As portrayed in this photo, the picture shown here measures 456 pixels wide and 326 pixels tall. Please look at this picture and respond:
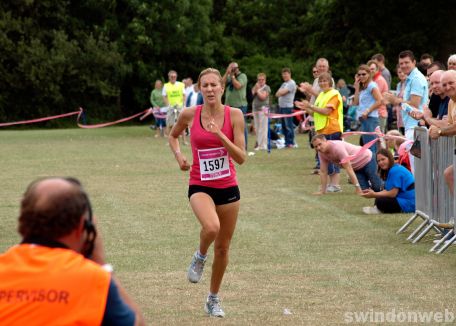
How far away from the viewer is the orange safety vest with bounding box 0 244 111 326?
349 centimetres

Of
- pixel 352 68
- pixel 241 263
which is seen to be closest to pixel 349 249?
pixel 241 263

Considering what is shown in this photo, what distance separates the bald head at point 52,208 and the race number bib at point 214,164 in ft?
14.5

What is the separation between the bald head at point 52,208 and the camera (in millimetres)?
3482

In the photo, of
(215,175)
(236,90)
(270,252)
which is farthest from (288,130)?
(215,175)

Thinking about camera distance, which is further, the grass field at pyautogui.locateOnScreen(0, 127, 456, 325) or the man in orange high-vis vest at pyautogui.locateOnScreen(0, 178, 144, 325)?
the grass field at pyautogui.locateOnScreen(0, 127, 456, 325)

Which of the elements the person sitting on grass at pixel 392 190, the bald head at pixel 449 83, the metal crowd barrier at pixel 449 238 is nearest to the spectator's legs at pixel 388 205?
the person sitting on grass at pixel 392 190

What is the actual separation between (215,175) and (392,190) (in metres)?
5.49

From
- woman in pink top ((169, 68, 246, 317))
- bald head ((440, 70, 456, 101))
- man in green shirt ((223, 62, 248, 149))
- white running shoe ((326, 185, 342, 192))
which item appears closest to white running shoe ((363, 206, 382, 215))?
white running shoe ((326, 185, 342, 192))

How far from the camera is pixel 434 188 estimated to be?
10.8 m

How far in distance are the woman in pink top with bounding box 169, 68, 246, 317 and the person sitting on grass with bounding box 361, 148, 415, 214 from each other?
4567mm

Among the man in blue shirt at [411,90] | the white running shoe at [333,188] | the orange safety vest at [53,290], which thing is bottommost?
the white running shoe at [333,188]

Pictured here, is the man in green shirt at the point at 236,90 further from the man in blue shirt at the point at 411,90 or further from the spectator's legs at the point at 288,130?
the man in blue shirt at the point at 411,90

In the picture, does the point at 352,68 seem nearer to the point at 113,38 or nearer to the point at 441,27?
the point at 441,27

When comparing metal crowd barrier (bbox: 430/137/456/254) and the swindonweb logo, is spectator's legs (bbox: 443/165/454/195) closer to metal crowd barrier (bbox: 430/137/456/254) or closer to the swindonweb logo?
metal crowd barrier (bbox: 430/137/456/254)
